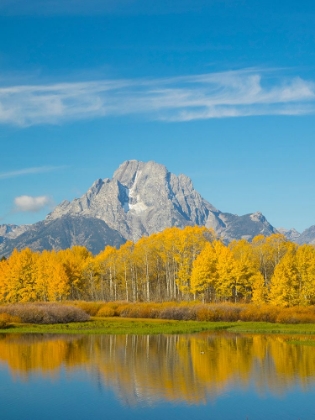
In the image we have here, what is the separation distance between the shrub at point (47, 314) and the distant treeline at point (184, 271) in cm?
2311

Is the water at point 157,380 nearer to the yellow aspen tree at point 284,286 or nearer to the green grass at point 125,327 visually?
the green grass at point 125,327

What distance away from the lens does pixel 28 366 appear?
3544cm

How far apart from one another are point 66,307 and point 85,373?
34.5 metres

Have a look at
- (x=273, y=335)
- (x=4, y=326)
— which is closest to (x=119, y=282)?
(x=4, y=326)

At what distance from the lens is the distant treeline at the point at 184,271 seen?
78.4 m

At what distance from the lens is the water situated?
2527 cm

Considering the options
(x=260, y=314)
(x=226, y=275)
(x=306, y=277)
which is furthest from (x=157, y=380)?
(x=226, y=275)

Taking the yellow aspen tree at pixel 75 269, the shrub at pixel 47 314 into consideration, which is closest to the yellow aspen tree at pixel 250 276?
the shrub at pixel 47 314

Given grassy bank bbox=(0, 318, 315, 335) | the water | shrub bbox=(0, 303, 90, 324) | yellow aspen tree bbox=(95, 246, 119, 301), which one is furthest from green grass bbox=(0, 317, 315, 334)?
yellow aspen tree bbox=(95, 246, 119, 301)

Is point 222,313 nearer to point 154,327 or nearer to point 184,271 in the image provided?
point 154,327

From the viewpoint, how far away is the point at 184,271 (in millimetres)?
91375

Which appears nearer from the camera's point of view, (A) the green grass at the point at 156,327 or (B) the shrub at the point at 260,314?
(A) the green grass at the point at 156,327

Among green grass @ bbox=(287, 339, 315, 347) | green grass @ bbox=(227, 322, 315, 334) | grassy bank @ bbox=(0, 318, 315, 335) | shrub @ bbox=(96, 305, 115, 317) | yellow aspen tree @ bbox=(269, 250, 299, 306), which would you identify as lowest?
green grass @ bbox=(287, 339, 315, 347)

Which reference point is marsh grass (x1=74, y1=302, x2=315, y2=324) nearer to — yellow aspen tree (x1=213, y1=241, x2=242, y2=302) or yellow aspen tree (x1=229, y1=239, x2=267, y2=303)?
yellow aspen tree (x1=229, y1=239, x2=267, y2=303)
